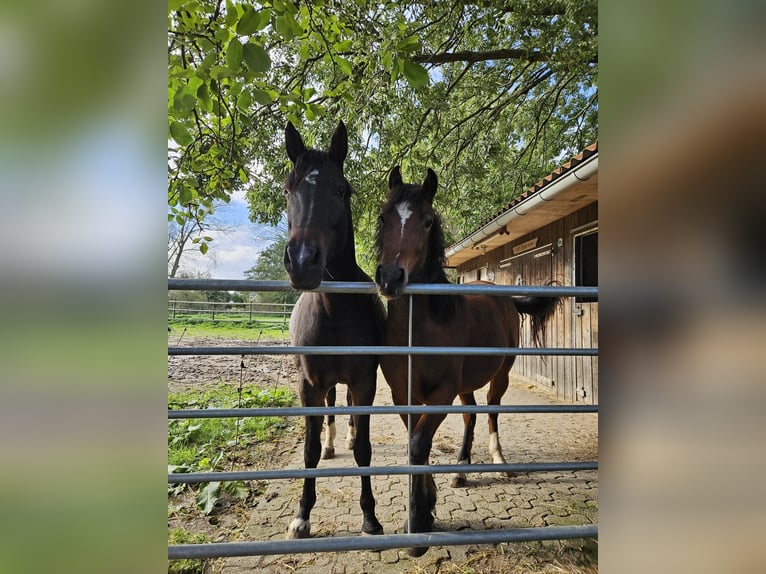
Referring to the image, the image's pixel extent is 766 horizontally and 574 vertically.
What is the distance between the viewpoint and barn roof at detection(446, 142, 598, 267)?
3.81 metres

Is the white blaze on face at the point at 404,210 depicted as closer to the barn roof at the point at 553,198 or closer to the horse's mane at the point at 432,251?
the horse's mane at the point at 432,251

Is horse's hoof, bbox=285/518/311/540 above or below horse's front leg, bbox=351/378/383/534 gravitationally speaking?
below

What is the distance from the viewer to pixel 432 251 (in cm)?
246

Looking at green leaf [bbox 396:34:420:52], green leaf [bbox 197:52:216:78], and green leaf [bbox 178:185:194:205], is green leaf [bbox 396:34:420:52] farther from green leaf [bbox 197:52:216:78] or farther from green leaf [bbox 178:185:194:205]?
green leaf [bbox 178:185:194:205]

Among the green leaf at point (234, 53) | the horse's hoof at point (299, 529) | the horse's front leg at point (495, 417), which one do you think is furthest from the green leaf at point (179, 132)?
the horse's front leg at point (495, 417)

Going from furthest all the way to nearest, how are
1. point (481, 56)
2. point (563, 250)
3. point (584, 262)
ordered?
point (563, 250) < point (584, 262) < point (481, 56)

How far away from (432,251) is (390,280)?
0.72 m

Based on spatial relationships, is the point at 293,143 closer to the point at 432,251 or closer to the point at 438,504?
the point at 432,251

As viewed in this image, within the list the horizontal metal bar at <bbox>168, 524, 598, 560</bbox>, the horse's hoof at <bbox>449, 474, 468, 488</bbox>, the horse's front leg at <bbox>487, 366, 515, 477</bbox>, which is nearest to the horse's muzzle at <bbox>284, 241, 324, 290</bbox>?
the horizontal metal bar at <bbox>168, 524, 598, 560</bbox>

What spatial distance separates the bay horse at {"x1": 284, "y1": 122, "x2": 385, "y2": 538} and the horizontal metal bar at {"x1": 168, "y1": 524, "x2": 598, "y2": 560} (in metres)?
0.86

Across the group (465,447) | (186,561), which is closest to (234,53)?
(186,561)

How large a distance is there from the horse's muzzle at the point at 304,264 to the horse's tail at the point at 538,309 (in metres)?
3.29
